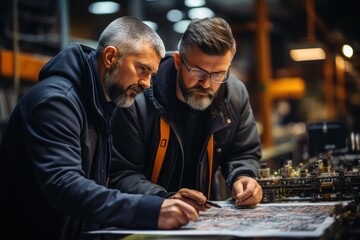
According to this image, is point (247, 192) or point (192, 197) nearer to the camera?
point (192, 197)

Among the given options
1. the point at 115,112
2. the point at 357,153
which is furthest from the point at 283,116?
the point at 115,112

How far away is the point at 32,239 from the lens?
245 cm

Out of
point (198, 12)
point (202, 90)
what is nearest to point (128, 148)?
point (202, 90)

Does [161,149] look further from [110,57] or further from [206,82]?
[110,57]

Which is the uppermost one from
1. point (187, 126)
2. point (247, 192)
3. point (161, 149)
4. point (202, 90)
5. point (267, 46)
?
point (267, 46)

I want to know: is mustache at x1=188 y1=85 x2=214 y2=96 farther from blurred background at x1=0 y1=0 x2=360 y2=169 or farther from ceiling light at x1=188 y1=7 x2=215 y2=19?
ceiling light at x1=188 y1=7 x2=215 y2=19

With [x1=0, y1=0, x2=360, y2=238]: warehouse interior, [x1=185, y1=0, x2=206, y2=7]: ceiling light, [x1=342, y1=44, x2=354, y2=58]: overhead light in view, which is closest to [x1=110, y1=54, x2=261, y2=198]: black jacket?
[x1=0, y1=0, x2=360, y2=238]: warehouse interior

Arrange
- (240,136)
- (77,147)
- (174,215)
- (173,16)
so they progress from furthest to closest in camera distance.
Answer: (173,16) < (240,136) < (77,147) < (174,215)

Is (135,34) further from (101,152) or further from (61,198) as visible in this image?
(61,198)

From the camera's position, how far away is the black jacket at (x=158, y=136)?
3027 millimetres

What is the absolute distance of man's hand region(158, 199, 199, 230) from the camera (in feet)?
7.09

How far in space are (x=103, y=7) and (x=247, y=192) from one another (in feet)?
30.3

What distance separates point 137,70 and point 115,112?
53cm

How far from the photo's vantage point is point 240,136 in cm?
348
